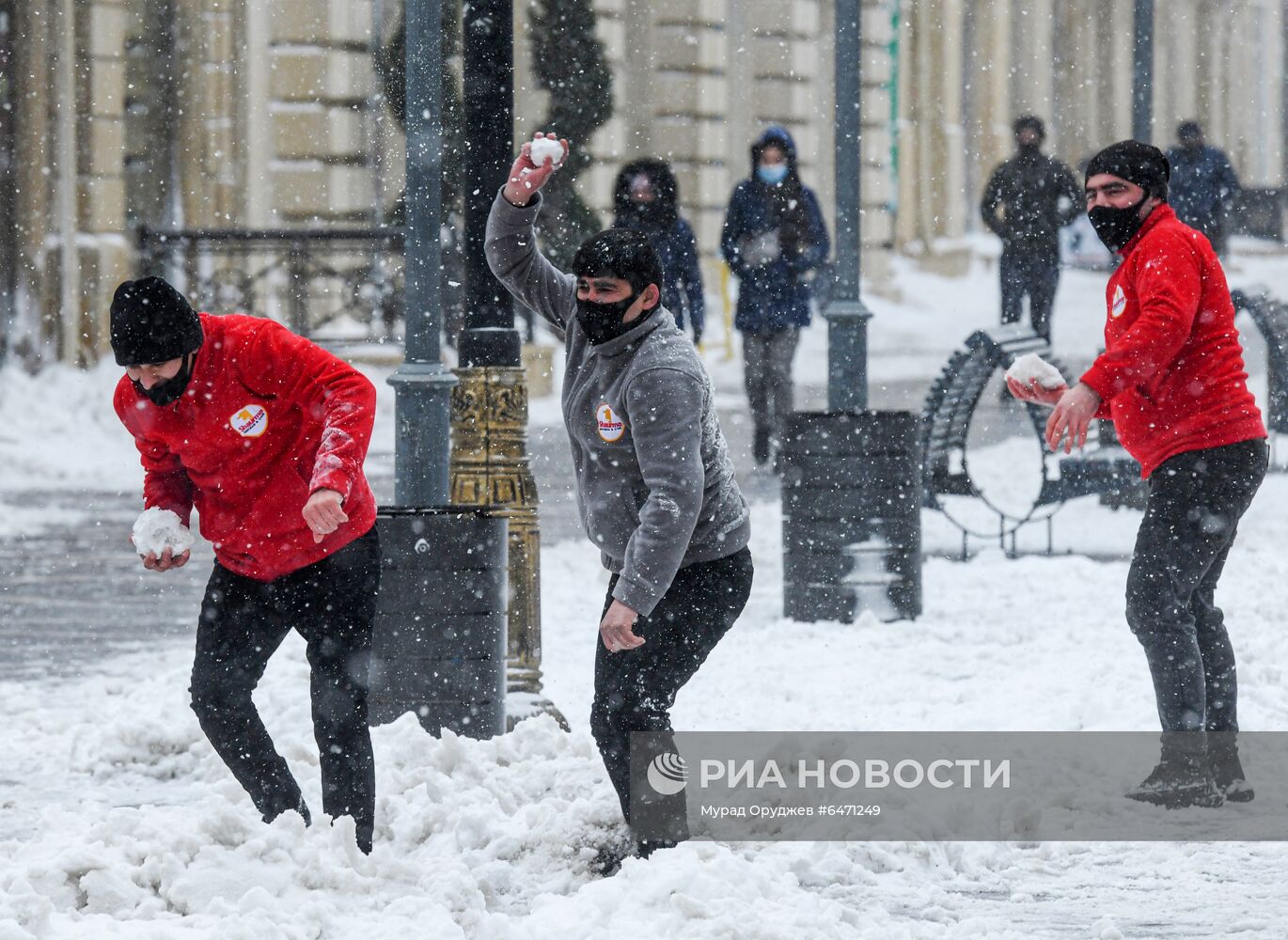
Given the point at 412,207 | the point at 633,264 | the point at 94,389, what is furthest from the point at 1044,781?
the point at 94,389

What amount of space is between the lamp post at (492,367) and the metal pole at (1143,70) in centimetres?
568

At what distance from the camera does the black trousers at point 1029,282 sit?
51.3ft

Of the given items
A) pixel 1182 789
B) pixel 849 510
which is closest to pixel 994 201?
pixel 849 510

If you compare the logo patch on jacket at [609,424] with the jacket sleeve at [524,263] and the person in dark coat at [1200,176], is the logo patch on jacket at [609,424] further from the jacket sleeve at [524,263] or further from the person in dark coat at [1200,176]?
the person in dark coat at [1200,176]

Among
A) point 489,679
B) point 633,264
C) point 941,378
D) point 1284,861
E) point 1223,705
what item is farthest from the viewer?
point 941,378

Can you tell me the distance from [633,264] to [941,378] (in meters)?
5.44

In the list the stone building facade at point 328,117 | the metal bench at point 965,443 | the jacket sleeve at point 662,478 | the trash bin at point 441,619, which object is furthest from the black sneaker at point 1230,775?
the stone building facade at point 328,117

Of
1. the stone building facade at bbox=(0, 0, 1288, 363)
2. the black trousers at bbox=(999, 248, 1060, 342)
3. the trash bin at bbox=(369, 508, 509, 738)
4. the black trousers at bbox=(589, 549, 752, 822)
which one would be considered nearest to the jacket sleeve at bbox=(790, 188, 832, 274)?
the black trousers at bbox=(999, 248, 1060, 342)

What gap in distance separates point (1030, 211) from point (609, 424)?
1130cm

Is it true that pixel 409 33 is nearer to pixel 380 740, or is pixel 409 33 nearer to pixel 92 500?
pixel 380 740

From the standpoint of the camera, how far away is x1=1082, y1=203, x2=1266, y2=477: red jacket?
5.27m

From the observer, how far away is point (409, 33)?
254 inches

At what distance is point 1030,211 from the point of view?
15.4 metres

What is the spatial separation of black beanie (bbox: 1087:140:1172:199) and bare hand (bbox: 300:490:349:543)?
217cm
